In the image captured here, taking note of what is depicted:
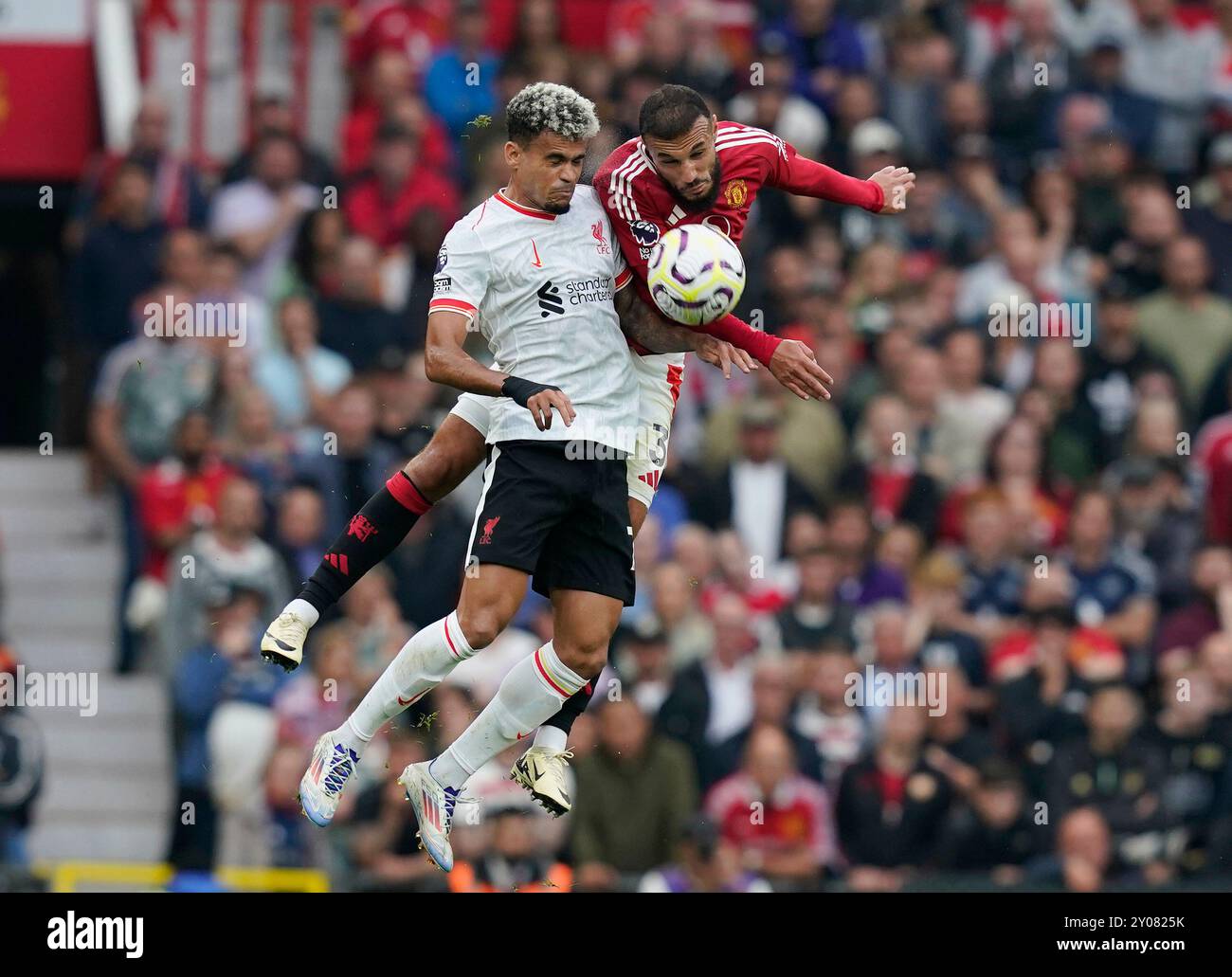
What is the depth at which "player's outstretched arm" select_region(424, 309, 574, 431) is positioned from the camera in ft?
28.9

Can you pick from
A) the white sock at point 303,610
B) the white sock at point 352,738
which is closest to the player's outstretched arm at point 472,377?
the white sock at point 303,610

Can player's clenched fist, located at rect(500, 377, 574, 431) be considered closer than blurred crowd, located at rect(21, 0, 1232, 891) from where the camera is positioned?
Yes

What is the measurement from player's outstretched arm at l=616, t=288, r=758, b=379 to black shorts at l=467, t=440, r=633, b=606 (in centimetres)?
47

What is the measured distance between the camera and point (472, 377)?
8914 millimetres

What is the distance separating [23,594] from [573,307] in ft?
21.4

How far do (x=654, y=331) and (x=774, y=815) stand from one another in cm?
395

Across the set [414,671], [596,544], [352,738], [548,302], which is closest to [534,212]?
[548,302]

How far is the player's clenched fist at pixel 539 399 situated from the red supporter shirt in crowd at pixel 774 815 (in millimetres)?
4246

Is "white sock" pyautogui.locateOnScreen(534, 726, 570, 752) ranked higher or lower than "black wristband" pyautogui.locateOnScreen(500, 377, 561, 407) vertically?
lower

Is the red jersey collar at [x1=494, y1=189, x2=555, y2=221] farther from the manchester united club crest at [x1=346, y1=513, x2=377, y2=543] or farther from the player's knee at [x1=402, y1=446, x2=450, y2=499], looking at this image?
the manchester united club crest at [x1=346, y1=513, x2=377, y2=543]

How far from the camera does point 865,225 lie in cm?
1477

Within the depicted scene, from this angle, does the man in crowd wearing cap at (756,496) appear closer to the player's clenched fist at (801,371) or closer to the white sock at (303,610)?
the white sock at (303,610)

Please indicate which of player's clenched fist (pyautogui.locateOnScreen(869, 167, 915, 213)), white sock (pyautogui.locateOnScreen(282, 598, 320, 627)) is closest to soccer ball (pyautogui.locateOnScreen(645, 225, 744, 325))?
player's clenched fist (pyautogui.locateOnScreen(869, 167, 915, 213))
